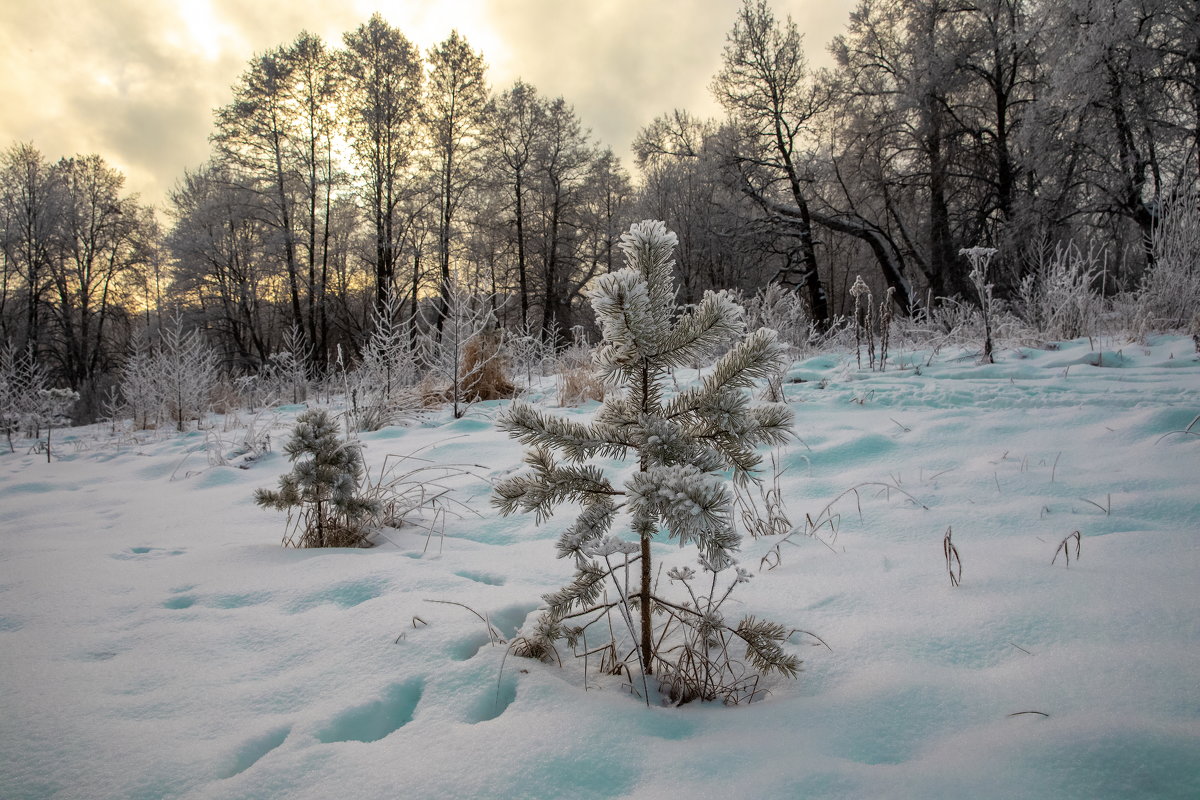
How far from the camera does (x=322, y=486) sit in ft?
6.93

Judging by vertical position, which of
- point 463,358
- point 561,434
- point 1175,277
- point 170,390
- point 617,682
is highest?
point 1175,277

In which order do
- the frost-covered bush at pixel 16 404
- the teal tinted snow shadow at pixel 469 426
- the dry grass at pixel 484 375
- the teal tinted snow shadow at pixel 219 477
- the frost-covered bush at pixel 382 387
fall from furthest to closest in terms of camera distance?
the frost-covered bush at pixel 16 404
the dry grass at pixel 484 375
the frost-covered bush at pixel 382 387
the teal tinted snow shadow at pixel 469 426
the teal tinted snow shadow at pixel 219 477

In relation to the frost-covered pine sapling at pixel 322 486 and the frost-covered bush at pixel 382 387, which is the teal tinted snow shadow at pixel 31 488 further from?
the frost-covered pine sapling at pixel 322 486

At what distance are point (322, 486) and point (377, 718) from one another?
4.21ft

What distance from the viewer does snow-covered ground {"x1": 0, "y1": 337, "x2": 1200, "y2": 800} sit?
847mm

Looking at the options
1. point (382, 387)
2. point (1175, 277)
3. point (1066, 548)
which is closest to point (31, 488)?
point (382, 387)

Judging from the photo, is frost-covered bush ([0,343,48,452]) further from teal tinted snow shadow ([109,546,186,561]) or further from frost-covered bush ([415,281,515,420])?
teal tinted snow shadow ([109,546,186,561])

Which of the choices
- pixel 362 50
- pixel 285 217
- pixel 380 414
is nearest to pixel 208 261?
pixel 285 217

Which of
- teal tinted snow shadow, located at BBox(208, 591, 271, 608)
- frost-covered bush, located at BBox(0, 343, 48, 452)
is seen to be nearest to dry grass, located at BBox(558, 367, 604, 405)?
teal tinted snow shadow, located at BBox(208, 591, 271, 608)

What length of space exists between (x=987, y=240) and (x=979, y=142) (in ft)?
8.41

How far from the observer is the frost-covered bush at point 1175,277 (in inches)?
208

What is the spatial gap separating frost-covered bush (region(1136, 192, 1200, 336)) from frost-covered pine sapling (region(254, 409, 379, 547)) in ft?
22.1

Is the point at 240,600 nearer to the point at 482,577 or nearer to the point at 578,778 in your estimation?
the point at 482,577

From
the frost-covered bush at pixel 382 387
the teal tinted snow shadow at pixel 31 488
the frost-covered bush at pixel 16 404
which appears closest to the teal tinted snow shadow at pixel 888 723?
the frost-covered bush at pixel 382 387
